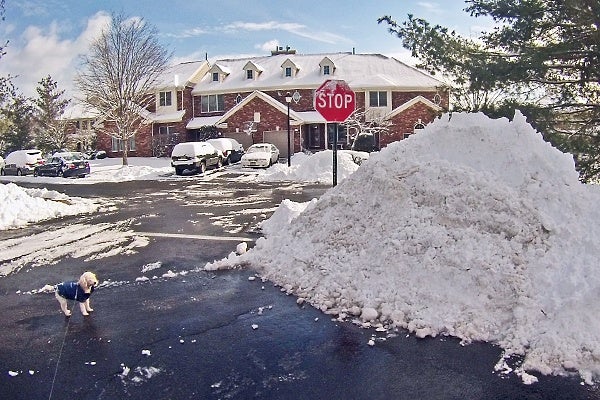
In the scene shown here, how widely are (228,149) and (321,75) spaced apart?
1299cm

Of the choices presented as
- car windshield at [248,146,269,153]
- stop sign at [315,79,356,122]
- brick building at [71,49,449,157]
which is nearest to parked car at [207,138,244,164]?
car windshield at [248,146,269,153]

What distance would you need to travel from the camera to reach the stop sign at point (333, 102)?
369 inches

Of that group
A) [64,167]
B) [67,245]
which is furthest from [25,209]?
[64,167]

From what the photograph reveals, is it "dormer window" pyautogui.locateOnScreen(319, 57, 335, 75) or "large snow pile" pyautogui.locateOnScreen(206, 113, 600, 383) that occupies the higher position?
"dormer window" pyautogui.locateOnScreen(319, 57, 335, 75)

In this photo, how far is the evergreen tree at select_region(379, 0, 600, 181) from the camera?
1171 cm

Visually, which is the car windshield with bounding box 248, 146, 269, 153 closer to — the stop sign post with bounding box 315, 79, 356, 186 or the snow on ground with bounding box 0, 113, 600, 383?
the stop sign post with bounding box 315, 79, 356, 186

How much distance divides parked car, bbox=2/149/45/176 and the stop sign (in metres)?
27.2

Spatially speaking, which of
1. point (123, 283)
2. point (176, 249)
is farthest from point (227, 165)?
point (123, 283)

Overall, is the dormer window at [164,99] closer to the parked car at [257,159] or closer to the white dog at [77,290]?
the parked car at [257,159]

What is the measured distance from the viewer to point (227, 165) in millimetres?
33562

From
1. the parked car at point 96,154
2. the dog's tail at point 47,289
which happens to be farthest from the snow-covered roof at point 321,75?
the dog's tail at point 47,289

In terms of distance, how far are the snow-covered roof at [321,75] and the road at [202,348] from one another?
1374 inches

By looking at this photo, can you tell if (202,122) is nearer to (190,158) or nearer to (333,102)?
(190,158)

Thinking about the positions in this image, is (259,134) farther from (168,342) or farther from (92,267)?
(168,342)
